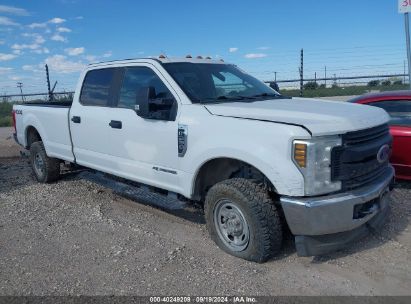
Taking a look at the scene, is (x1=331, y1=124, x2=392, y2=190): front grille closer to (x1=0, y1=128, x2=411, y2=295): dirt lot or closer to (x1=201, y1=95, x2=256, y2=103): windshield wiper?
(x1=0, y1=128, x2=411, y2=295): dirt lot

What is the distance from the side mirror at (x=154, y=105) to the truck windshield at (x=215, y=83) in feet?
0.77

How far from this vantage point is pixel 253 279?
3912 mm

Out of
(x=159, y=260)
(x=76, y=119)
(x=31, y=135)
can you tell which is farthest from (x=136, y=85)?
(x=31, y=135)

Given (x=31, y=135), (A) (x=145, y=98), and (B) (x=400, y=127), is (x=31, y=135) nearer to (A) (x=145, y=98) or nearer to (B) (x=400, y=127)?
(A) (x=145, y=98)

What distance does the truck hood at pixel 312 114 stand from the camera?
12.3ft

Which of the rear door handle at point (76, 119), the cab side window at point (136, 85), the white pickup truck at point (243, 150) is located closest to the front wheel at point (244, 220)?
the white pickup truck at point (243, 150)

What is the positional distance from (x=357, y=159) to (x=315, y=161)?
463 mm

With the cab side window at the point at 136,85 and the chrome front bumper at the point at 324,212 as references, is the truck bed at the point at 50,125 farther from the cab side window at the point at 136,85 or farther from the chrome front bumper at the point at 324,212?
the chrome front bumper at the point at 324,212

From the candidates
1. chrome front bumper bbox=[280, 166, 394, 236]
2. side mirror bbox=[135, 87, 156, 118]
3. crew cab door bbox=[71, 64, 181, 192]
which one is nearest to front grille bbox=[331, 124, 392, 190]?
chrome front bumper bbox=[280, 166, 394, 236]

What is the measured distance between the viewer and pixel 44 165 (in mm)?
7500

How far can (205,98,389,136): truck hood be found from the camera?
375 cm

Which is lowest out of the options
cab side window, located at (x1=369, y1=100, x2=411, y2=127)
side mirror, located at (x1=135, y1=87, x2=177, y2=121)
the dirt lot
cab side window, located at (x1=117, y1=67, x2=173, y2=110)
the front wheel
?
the dirt lot

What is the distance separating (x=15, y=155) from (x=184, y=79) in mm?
7604

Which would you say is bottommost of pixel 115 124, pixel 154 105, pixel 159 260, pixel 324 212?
pixel 159 260
